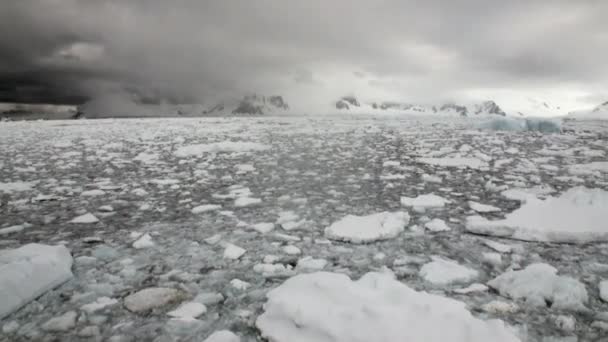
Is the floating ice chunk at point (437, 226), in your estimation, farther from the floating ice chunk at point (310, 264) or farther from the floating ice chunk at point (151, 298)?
the floating ice chunk at point (151, 298)

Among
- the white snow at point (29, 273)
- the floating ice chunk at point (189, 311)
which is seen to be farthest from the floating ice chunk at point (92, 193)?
the floating ice chunk at point (189, 311)

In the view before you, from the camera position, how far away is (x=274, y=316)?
183 cm

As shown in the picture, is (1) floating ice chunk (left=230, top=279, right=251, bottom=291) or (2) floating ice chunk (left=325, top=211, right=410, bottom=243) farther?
(2) floating ice chunk (left=325, top=211, right=410, bottom=243)

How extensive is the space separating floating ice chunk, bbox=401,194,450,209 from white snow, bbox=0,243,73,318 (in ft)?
10.4

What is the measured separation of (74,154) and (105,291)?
318 inches

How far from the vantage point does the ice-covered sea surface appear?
5.82 ft

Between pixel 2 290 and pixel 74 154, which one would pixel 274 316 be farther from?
pixel 74 154

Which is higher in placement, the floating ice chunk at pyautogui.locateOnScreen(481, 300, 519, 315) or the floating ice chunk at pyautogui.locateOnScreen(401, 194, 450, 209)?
the floating ice chunk at pyautogui.locateOnScreen(401, 194, 450, 209)

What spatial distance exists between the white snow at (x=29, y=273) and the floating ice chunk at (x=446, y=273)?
230cm

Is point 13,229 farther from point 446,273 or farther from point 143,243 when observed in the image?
point 446,273

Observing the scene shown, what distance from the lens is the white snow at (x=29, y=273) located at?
1.95m

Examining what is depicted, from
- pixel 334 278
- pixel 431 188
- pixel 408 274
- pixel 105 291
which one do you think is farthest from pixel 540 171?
pixel 105 291

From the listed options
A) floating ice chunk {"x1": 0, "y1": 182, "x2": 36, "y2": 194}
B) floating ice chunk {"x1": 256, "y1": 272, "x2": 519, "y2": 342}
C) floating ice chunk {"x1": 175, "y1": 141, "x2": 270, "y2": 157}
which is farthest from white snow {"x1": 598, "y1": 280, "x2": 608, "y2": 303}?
floating ice chunk {"x1": 175, "y1": 141, "x2": 270, "y2": 157}

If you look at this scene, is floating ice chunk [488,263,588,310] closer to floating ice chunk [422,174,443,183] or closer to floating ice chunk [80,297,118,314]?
floating ice chunk [80,297,118,314]
